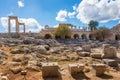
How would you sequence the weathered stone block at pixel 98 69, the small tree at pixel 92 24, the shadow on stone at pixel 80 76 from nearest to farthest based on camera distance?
the shadow on stone at pixel 80 76, the weathered stone block at pixel 98 69, the small tree at pixel 92 24

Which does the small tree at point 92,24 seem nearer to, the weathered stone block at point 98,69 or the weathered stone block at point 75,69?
the weathered stone block at point 98,69

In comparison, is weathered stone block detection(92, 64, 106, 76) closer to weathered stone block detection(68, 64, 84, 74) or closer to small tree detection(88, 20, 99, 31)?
weathered stone block detection(68, 64, 84, 74)

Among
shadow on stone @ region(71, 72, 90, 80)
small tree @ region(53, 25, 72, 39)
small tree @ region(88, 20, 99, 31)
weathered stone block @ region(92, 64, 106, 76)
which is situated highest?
small tree @ region(88, 20, 99, 31)

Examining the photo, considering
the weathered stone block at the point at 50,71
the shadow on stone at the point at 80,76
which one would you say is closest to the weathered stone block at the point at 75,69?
the shadow on stone at the point at 80,76

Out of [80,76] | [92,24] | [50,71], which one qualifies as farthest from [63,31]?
[50,71]

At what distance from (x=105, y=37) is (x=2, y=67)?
199 ft

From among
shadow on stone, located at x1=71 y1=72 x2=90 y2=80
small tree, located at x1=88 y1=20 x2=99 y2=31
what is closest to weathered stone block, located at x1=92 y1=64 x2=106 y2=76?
shadow on stone, located at x1=71 y1=72 x2=90 y2=80

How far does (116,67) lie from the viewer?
46.7ft

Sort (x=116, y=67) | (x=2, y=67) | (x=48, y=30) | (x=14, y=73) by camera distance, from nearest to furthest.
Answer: (x=14, y=73) → (x=2, y=67) → (x=116, y=67) → (x=48, y=30)

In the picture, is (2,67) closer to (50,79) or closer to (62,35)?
(50,79)

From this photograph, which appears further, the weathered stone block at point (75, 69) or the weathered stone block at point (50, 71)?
the weathered stone block at point (75, 69)

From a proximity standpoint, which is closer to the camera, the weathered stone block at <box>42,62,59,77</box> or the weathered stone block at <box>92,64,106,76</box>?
the weathered stone block at <box>42,62,59,77</box>

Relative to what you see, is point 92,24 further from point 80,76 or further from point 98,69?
point 80,76

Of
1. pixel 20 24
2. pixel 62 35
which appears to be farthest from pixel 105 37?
pixel 20 24
